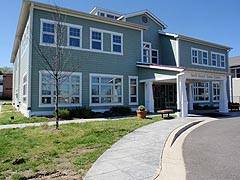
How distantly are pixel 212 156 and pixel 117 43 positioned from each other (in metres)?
13.6

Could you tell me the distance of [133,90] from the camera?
722 inches

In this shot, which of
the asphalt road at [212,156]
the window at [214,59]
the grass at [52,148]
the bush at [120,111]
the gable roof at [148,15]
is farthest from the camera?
the window at [214,59]

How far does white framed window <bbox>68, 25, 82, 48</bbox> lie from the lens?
1539 cm

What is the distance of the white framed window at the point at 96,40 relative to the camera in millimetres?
16469

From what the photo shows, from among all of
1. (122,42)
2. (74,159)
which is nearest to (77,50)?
(122,42)

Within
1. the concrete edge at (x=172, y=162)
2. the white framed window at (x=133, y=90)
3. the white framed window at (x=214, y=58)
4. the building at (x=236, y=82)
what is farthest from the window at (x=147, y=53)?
the building at (x=236, y=82)

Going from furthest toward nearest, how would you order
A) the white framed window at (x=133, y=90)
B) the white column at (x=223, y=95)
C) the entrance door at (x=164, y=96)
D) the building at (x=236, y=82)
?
the building at (x=236, y=82), the entrance door at (x=164, y=96), the white column at (x=223, y=95), the white framed window at (x=133, y=90)

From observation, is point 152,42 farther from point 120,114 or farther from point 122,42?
point 120,114

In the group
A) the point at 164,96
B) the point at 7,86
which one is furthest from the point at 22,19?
the point at 7,86

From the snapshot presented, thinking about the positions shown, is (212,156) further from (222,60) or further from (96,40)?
(222,60)

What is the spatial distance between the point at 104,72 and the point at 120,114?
3.68 m

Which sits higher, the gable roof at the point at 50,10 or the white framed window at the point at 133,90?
the gable roof at the point at 50,10

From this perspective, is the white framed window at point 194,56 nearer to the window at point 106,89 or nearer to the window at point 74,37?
the window at point 106,89

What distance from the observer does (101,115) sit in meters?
15.2
